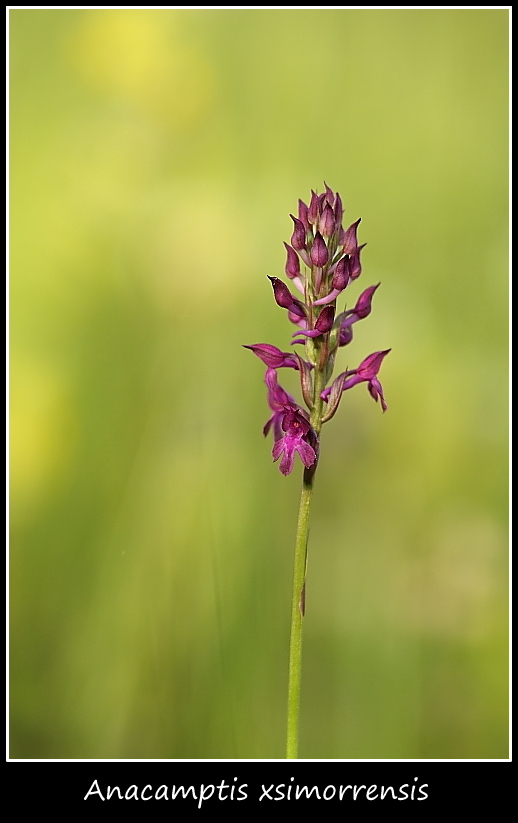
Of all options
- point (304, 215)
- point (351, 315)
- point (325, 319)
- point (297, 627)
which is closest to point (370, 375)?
point (351, 315)

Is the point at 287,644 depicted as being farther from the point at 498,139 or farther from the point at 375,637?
the point at 498,139

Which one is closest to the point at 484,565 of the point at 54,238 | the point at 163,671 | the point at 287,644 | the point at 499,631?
the point at 499,631

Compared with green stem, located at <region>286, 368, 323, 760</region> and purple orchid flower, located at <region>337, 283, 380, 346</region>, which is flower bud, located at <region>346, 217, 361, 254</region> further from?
green stem, located at <region>286, 368, 323, 760</region>

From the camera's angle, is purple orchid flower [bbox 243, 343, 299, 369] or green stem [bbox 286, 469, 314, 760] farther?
purple orchid flower [bbox 243, 343, 299, 369]

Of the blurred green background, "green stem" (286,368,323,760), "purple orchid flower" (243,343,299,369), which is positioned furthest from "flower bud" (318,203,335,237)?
the blurred green background

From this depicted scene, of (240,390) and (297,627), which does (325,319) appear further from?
(240,390)

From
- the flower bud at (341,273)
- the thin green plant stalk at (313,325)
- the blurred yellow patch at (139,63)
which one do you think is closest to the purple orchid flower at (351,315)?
the thin green plant stalk at (313,325)
